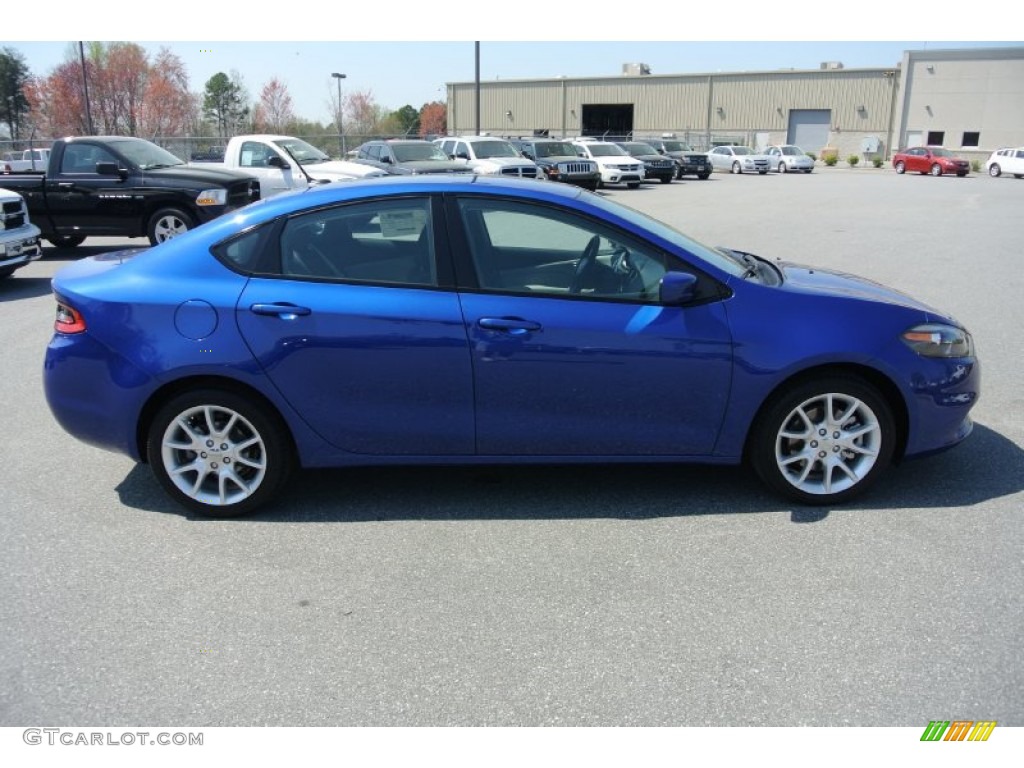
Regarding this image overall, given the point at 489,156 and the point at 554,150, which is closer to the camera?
the point at 489,156

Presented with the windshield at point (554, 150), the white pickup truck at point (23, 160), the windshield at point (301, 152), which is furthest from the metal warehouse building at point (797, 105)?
the windshield at point (301, 152)

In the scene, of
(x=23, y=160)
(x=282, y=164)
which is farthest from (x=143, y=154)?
(x=23, y=160)

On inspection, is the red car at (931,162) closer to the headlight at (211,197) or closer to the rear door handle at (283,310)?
the headlight at (211,197)

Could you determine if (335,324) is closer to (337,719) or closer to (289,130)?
(337,719)

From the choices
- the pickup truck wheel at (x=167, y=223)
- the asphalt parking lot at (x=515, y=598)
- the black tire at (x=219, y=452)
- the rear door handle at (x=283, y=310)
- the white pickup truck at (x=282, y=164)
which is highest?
the white pickup truck at (x=282, y=164)

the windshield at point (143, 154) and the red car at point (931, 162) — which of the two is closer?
the windshield at point (143, 154)

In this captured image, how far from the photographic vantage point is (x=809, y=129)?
64.6m

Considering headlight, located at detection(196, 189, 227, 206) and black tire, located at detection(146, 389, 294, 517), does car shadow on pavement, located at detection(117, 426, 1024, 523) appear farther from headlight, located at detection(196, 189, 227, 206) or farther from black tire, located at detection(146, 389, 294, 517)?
headlight, located at detection(196, 189, 227, 206)

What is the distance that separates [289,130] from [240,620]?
58.0 meters

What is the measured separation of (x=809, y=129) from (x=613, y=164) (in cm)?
4149

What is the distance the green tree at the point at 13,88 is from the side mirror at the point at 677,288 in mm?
Result: 66560

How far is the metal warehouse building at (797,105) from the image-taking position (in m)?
57.2

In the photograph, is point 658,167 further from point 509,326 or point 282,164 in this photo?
point 509,326

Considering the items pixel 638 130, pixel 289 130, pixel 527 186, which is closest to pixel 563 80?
pixel 638 130
